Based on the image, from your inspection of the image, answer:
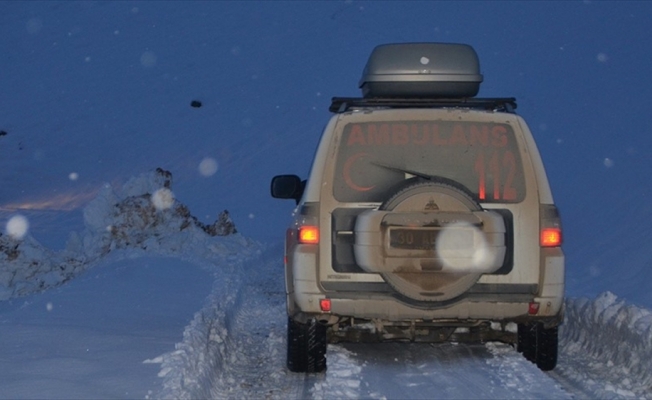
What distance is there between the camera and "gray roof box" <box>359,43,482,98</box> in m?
8.48

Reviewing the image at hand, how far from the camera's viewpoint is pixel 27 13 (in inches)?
2795

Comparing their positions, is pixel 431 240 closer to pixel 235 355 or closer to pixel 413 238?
pixel 413 238

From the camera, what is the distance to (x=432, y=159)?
19.2 ft

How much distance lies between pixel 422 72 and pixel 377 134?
8.97 feet

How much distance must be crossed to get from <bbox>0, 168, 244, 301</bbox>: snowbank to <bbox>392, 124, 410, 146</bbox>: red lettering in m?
10.4

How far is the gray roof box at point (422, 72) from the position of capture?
27.8ft

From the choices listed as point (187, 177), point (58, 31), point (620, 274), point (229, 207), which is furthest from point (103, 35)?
point (620, 274)

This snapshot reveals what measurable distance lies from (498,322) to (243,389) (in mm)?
2007

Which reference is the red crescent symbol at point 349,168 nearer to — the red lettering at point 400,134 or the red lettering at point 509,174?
the red lettering at point 400,134

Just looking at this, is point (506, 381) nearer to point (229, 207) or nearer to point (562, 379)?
point (562, 379)

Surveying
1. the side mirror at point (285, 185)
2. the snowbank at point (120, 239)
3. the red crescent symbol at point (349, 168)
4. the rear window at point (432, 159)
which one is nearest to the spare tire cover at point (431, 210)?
the rear window at point (432, 159)

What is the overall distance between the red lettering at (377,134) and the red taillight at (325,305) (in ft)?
3.87

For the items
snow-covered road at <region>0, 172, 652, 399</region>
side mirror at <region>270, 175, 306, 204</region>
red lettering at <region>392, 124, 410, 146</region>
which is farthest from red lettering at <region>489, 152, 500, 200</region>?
side mirror at <region>270, 175, 306, 204</region>

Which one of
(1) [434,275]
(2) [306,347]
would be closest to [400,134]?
(1) [434,275]
